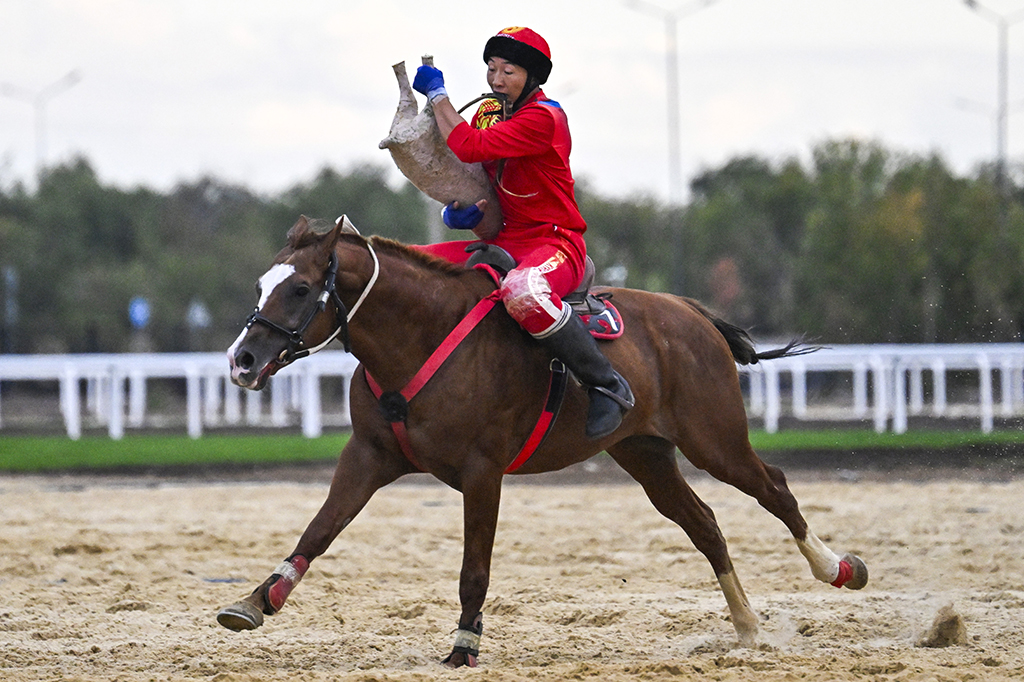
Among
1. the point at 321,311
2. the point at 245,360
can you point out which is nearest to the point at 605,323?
the point at 321,311

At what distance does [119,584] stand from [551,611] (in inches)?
105

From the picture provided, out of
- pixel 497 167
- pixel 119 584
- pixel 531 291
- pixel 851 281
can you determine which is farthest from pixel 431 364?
pixel 851 281

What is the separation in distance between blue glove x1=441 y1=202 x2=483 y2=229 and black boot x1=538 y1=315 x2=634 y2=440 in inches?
25.3

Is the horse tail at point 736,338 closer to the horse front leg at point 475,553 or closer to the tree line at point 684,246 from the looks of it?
the horse front leg at point 475,553

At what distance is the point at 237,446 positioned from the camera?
16.7 metres

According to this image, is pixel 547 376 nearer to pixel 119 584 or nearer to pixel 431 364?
pixel 431 364

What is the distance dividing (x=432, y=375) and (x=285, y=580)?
1.07 m

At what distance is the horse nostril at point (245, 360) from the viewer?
4930 millimetres

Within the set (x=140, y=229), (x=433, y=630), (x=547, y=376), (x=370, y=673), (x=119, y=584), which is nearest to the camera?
(x=370, y=673)

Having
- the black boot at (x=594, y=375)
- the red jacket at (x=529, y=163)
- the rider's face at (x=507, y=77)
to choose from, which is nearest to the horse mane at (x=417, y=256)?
the red jacket at (x=529, y=163)

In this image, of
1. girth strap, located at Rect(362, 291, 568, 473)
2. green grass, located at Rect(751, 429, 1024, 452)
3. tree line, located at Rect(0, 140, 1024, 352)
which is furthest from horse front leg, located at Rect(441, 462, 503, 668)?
tree line, located at Rect(0, 140, 1024, 352)

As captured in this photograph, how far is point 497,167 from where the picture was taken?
19.1 feet

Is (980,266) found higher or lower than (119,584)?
higher

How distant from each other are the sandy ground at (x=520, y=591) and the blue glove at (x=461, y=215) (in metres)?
1.98
